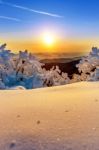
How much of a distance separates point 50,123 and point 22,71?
470 inches

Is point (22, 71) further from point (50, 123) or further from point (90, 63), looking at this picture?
point (50, 123)

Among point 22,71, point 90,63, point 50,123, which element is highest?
point 50,123

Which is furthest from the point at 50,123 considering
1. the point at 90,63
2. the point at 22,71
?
the point at 22,71

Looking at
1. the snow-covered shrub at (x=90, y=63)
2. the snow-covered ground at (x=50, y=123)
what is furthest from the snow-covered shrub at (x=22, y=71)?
the snow-covered ground at (x=50, y=123)

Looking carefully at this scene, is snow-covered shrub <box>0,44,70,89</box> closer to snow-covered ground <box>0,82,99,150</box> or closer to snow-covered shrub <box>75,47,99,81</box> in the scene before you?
snow-covered shrub <box>75,47,99,81</box>

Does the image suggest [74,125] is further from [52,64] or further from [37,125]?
[52,64]

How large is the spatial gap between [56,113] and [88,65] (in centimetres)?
1006

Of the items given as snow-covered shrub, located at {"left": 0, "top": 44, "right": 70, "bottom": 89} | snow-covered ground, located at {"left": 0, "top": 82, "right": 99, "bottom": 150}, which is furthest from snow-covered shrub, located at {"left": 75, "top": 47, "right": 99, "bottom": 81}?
snow-covered ground, located at {"left": 0, "top": 82, "right": 99, "bottom": 150}

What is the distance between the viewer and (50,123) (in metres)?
4.53

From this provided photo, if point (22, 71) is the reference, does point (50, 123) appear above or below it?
above

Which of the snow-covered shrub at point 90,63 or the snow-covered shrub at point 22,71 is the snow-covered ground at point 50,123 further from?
the snow-covered shrub at point 22,71

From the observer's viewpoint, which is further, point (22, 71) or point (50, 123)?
point (22, 71)

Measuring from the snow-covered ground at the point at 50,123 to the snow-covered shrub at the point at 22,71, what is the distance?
356 inches

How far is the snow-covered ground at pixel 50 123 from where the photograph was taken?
3.71m
